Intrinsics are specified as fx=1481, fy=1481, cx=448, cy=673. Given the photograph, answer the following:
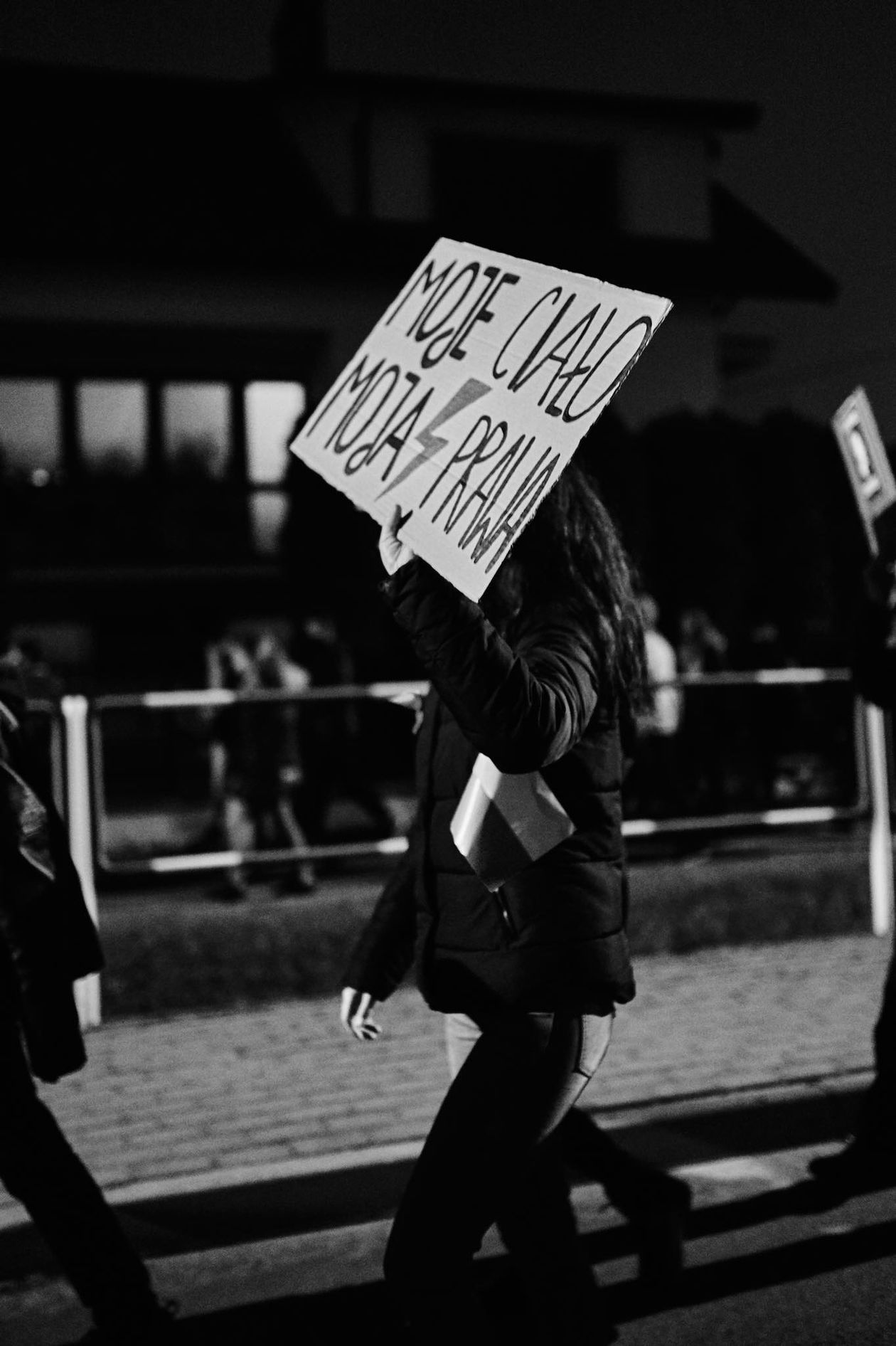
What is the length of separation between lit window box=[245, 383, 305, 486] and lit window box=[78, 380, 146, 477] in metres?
1.58

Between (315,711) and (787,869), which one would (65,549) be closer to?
(315,711)

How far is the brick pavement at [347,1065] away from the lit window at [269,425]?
16.2 meters

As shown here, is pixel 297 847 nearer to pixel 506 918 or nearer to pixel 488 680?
pixel 506 918

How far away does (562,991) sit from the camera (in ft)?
8.18

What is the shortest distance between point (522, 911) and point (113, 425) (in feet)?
66.6

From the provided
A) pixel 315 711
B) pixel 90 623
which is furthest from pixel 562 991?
pixel 90 623

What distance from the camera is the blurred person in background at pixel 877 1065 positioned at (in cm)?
420

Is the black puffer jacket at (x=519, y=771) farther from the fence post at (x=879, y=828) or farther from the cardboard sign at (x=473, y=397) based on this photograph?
the fence post at (x=879, y=828)

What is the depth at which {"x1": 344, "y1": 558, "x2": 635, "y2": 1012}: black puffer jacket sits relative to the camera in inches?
88.8

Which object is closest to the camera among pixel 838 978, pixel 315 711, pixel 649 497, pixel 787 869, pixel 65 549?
pixel 838 978

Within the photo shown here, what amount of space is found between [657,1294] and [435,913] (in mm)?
1572

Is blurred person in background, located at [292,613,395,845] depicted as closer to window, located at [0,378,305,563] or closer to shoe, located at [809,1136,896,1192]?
shoe, located at [809,1136,896,1192]

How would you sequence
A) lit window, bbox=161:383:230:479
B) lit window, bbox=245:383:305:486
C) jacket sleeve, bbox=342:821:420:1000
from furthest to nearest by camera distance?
1. lit window, bbox=245:383:305:486
2. lit window, bbox=161:383:230:479
3. jacket sleeve, bbox=342:821:420:1000

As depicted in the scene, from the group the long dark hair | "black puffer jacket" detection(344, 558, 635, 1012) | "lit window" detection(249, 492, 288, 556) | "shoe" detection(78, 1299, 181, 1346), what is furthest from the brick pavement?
"lit window" detection(249, 492, 288, 556)
